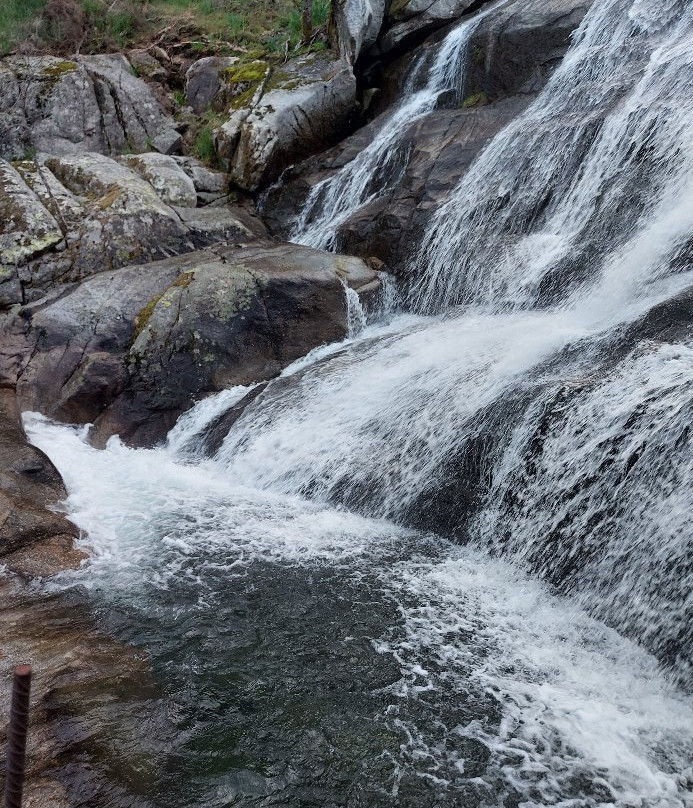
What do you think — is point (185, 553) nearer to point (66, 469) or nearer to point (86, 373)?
point (66, 469)

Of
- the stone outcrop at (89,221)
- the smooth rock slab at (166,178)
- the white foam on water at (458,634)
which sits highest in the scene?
the smooth rock slab at (166,178)

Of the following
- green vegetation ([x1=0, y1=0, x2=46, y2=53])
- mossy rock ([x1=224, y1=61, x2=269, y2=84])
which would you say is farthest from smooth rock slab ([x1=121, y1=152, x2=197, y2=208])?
green vegetation ([x1=0, y1=0, x2=46, y2=53])

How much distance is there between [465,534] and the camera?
520 centimetres

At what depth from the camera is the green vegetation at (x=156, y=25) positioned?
49.3 feet

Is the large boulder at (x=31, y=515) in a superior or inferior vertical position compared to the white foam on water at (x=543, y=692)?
inferior

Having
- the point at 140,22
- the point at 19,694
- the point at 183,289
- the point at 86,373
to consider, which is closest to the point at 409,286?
the point at 183,289

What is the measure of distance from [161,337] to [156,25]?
508 inches

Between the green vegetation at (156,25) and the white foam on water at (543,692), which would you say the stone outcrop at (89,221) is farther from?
the white foam on water at (543,692)

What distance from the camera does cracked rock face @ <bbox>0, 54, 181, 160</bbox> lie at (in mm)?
13078

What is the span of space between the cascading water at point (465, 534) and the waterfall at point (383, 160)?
8.87 ft

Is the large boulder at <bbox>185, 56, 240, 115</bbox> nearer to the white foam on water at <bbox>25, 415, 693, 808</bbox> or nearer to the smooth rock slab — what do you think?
the smooth rock slab

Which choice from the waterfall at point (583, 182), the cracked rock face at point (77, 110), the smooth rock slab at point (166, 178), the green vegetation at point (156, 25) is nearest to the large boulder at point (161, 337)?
the waterfall at point (583, 182)

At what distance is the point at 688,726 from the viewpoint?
3293 mm

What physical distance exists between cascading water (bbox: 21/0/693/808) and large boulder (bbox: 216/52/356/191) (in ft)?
18.0
